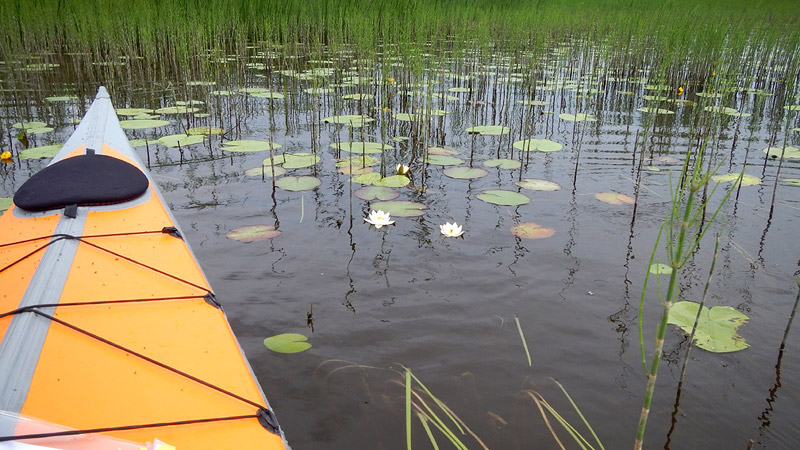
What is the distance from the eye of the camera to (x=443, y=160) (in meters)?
4.17

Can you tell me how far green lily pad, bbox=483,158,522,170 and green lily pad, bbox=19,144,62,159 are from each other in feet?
11.8

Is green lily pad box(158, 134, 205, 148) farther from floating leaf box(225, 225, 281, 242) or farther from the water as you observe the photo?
floating leaf box(225, 225, 281, 242)

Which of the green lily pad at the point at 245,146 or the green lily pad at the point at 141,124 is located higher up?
the green lily pad at the point at 141,124

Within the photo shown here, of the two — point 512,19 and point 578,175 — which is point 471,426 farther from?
point 512,19

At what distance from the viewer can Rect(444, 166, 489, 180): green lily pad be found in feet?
12.5

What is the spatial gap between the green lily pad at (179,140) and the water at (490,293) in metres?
0.13

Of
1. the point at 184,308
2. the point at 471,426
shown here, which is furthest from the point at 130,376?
the point at 471,426

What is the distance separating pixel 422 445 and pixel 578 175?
9.75ft

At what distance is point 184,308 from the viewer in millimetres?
1764

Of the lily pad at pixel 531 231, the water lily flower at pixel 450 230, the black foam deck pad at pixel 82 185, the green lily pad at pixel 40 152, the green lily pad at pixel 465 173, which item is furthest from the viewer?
the green lily pad at pixel 40 152

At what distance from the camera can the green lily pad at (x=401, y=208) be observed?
3223mm

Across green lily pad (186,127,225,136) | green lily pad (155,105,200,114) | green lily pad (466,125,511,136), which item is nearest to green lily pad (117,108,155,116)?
green lily pad (155,105,200,114)

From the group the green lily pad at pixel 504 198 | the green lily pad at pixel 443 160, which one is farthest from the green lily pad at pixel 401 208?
the green lily pad at pixel 443 160

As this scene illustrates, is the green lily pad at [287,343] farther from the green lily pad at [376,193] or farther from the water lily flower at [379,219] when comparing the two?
the green lily pad at [376,193]
